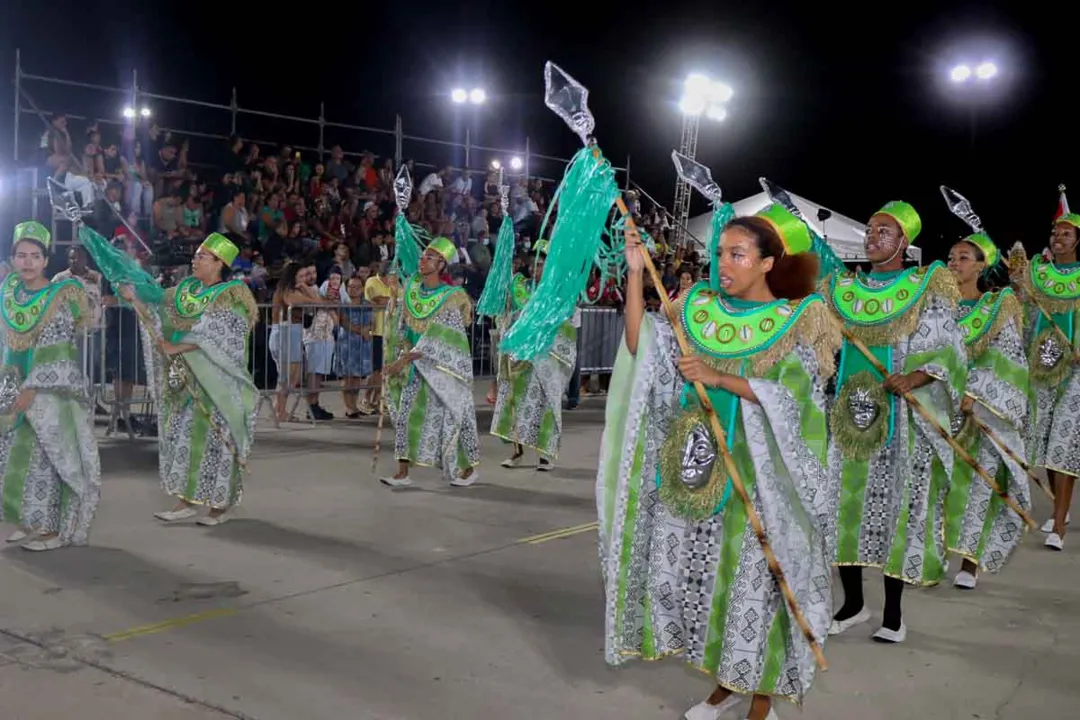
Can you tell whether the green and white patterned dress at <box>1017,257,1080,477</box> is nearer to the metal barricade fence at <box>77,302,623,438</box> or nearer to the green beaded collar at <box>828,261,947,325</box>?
the green beaded collar at <box>828,261,947,325</box>

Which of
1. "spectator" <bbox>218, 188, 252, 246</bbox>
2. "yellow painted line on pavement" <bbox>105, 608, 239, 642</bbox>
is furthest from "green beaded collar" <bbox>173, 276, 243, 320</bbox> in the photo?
"spectator" <bbox>218, 188, 252, 246</bbox>

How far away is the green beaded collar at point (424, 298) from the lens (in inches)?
322

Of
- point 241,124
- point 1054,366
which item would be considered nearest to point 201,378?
point 1054,366

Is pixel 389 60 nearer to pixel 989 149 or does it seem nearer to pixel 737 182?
pixel 737 182

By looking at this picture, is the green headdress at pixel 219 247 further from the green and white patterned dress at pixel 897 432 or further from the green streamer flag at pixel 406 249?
the green and white patterned dress at pixel 897 432

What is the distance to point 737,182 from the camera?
2820 cm

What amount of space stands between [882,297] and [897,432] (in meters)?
0.62

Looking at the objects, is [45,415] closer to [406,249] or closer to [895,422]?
[406,249]

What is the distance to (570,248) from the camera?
3.89 meters

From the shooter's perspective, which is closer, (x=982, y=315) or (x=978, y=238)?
(x=982, y=315)

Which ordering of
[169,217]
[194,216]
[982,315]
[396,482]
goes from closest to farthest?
[982,315]
[396,482]
[169,217]
[194,216]

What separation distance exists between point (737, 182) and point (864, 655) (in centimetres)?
2456

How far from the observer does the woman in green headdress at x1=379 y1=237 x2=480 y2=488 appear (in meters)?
8.16

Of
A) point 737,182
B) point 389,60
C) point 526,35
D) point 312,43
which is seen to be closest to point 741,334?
point 312,43
